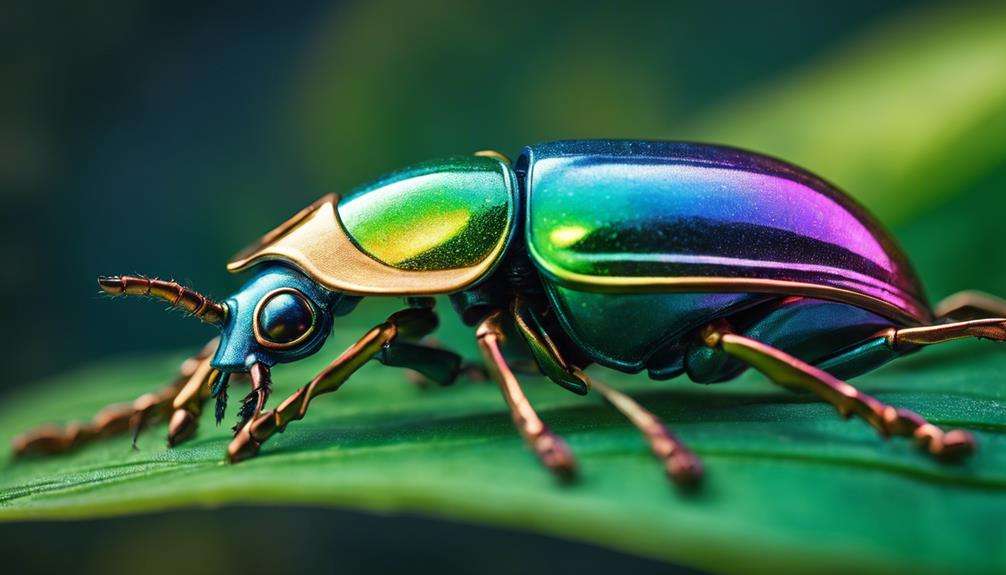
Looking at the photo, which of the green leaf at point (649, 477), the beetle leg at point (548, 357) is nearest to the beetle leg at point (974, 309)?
the green leaf at point (649, 477)

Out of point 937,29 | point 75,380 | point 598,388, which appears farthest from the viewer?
point 937,29

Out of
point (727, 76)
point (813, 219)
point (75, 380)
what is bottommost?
point (75, 380)

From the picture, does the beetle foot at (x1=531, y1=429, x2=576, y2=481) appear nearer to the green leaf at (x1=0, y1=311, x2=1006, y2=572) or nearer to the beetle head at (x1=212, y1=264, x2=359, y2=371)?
the green leaf at (x1=0, y1=311, x2=1006, y2=572)

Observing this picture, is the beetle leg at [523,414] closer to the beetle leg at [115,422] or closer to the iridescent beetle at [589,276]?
the iridescent beetle at [589,276]

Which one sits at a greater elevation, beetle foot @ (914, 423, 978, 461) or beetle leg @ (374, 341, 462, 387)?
beetle foot @ (914, 423, 978, 461)

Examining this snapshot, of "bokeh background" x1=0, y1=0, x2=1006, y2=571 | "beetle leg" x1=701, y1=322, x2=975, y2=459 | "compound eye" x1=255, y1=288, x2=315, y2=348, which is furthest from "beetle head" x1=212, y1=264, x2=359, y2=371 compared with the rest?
"bokeh background" x1=0, y1=0, x2=1006, y2=571

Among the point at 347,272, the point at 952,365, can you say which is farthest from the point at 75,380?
the point at 952,365

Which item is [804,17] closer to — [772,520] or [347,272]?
[347,272]
